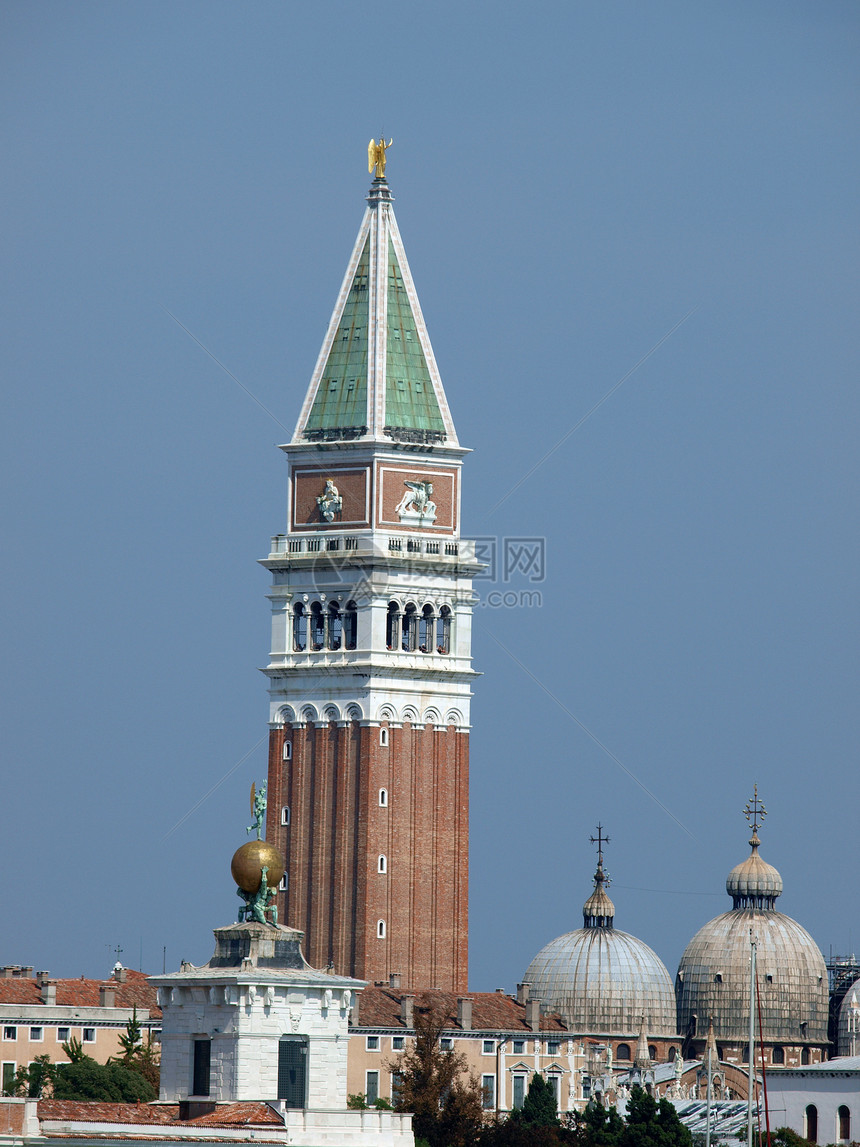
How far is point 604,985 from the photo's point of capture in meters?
157

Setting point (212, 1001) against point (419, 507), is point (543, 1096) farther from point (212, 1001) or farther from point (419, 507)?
point (212, 1001)

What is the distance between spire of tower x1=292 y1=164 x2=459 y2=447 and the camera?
133 meters

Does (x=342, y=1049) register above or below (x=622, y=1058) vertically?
below

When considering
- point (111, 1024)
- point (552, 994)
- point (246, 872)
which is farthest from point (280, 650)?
point (246, 872)

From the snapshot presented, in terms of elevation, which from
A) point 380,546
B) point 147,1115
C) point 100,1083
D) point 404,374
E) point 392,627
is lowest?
point 147,1115

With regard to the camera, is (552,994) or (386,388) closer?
(386,388)

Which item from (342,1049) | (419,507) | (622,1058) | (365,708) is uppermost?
(419,507)

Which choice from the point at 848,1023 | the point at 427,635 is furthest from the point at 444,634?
the point at 848,1023

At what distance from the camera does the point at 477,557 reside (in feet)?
440

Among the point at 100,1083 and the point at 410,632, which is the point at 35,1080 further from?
the point at 410,632

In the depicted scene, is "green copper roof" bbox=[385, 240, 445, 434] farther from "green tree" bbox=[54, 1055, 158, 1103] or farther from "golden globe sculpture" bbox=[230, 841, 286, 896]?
"golden globe sculpture" bbox=[230, 841, 286, 896]

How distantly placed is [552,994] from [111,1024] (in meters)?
37.7

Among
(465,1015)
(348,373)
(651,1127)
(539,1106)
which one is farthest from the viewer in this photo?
(348,373)

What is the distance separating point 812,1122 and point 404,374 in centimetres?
3544
